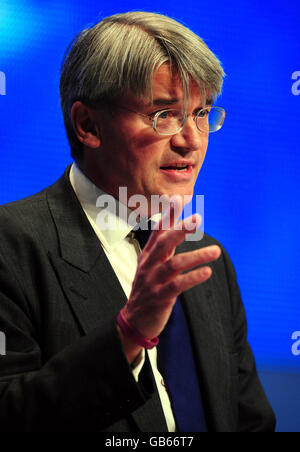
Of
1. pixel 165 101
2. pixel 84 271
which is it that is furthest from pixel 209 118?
pixel 84 271

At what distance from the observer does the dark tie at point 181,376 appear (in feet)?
4.39

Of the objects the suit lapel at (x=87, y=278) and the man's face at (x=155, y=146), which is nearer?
the suit lapel at (x=87, y=278)

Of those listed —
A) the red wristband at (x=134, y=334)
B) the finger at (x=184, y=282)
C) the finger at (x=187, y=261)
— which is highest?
the finger at (x=187, y=261)

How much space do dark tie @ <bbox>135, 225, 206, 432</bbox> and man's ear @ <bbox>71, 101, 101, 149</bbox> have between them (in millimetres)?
510

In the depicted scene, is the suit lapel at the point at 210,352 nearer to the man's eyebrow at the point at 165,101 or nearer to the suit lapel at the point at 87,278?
the suit lapel at the point at 87,278

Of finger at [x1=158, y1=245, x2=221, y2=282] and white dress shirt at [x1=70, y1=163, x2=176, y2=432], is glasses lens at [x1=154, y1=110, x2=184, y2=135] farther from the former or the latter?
finger at [x1=158, y1=245, x2=221, y2=282]

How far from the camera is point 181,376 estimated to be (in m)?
1.37

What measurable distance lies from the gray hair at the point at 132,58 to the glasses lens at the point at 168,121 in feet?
0.18

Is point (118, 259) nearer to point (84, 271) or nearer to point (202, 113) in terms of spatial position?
point (84, 271)

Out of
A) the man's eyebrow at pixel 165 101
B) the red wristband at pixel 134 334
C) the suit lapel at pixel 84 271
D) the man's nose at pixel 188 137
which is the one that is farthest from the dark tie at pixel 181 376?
the man's eyebrow at pixel 165 101

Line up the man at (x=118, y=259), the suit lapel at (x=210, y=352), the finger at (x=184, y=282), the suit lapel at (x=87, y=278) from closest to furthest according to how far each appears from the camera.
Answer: the finger at (x=184, y=282) < the man at (x=118, y=259) < the suit lapel at (x=87, y=278) < the suit lapel at (x=210, y=352)

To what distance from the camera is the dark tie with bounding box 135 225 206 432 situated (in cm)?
134
